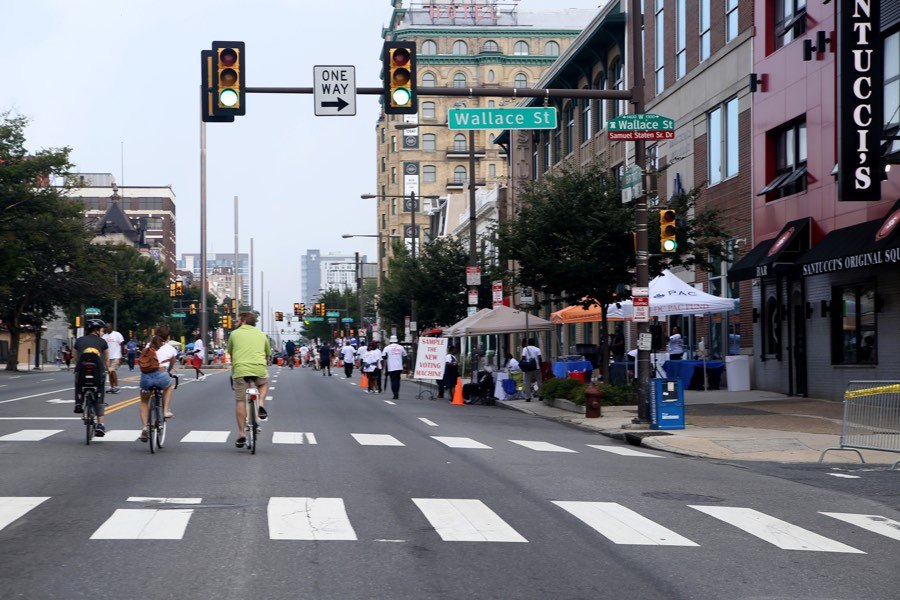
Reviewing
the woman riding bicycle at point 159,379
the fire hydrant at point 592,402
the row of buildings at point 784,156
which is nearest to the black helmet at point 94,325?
the woman riding bicycle at point 159,379

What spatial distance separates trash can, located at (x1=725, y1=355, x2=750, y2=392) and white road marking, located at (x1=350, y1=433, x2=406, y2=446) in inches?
559

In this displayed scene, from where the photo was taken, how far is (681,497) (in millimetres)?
11930

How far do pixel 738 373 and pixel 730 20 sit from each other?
32.0 ft

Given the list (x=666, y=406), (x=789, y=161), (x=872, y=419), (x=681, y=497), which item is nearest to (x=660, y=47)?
(x=789, y=161)

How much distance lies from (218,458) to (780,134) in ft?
63.8

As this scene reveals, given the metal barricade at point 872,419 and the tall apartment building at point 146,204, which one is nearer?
the metal barricade at point 872,419

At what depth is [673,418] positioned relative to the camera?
20922mm

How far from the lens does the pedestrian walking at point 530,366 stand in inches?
1252

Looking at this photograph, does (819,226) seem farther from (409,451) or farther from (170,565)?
(170,565)

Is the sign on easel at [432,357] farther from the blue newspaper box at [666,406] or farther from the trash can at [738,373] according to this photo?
the blue newspaper box at [666,406]

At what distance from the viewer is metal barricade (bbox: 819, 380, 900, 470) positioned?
15.1 metres

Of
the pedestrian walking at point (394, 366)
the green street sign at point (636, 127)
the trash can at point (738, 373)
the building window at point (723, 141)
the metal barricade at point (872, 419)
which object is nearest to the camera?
the metal barricade at point (872, 419)

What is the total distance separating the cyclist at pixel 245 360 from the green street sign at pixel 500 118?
5466 millimetres

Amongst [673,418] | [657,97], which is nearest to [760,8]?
[657,97]
